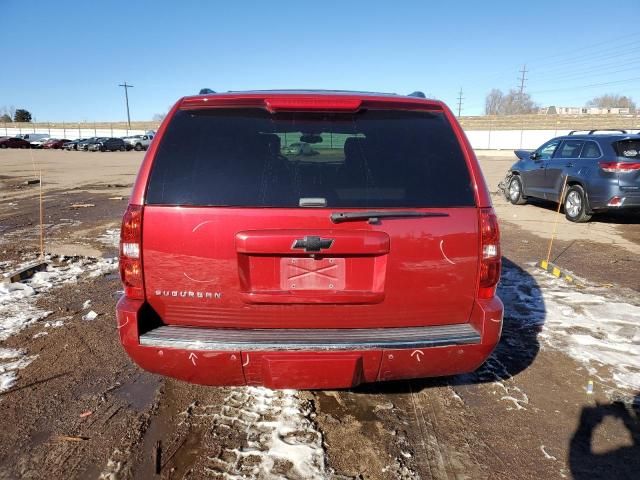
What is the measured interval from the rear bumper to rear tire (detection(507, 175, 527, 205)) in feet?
37.2

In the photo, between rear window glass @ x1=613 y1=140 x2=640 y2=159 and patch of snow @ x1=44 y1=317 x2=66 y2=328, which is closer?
patch of snow @ x1=44 y1=317 x2=66 y2=328

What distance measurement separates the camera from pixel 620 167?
9.02m

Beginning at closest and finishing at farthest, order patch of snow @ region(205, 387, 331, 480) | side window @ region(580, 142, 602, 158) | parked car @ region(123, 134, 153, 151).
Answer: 1. patch of snow @ region(205, 387, 331, 480)
2. side window @ region(580, 142, 602, 158)
3. parked car @ region(123, 134, 153, 151)

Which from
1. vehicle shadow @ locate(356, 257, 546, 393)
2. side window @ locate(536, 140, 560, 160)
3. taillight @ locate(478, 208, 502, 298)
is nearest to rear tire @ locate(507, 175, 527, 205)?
side window @ locate(536, 140, 560, 160)

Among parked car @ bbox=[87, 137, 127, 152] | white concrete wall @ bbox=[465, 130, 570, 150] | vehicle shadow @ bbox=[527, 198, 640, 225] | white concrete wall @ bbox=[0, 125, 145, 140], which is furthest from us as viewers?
white concrete wall @ bbox=[0, 125, 145, 140]

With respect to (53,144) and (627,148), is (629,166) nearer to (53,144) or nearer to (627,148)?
(627,148)

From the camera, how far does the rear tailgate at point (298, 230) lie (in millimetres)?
2408

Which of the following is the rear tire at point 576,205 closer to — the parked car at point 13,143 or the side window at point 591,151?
the side window at point 591,151

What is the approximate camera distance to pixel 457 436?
2842 mm

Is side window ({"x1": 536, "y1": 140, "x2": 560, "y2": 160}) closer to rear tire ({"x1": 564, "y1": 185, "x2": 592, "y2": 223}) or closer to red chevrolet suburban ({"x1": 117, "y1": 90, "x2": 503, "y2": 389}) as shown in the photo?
rear tire ({"x1": 564, "y1": 185, "x2": 592, "y2": 223})

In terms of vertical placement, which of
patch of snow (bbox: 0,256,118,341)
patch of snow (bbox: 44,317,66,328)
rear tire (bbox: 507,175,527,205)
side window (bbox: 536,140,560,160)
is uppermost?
side window (bbox: 536,140,560,160)

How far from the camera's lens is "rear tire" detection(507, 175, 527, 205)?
12.8m

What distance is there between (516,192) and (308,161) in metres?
11.8

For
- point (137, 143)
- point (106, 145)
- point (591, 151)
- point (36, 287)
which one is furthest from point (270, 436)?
point (137, 143)
